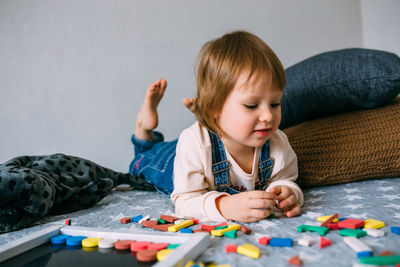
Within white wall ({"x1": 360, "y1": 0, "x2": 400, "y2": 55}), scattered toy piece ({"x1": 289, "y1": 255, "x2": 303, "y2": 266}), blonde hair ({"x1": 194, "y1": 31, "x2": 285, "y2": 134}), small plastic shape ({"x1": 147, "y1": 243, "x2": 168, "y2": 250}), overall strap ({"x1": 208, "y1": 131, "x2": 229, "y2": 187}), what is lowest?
small plastic shape ({"x1": 147, "y1": 243, "x2": 168, "y2": 250})

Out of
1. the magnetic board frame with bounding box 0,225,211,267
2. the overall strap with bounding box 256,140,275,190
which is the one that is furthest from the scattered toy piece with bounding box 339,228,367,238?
the overall strap with bounding box 256,140,275,190

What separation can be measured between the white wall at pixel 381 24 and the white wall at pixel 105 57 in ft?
0.66

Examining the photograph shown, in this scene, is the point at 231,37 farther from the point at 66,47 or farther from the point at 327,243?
the point at 66,47

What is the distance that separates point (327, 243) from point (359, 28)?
5.60ft

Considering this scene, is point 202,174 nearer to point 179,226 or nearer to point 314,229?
point 179,226

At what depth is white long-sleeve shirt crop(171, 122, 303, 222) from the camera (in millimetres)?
818

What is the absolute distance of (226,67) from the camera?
32.7 inches

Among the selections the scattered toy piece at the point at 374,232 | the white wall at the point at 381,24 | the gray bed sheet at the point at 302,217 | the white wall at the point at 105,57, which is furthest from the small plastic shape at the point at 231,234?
the white wall at the point at 381,24

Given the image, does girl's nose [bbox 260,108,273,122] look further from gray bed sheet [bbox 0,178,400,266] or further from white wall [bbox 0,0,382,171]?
white wall [bbox 0,0,382,171]

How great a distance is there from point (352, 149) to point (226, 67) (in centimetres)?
51

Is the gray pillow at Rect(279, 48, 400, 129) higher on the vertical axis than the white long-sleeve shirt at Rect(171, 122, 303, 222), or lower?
higher

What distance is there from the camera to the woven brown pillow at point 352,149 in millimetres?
1011

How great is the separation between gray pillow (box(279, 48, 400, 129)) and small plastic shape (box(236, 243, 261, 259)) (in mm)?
744

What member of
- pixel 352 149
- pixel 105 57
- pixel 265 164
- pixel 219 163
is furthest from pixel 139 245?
pixel 105 57
